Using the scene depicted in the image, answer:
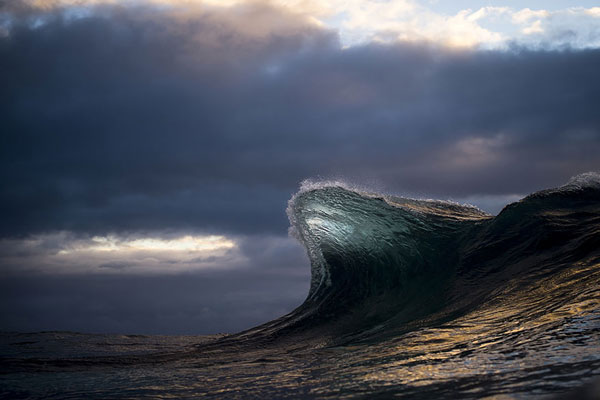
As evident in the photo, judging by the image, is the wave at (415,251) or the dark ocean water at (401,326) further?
the wave at (415,251)

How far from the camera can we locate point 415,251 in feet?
35.7

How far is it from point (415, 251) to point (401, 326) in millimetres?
3486

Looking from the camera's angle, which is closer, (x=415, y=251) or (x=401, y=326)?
(x=401, y=326)

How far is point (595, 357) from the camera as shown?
328 centimetres

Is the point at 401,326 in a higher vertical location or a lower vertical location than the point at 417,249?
lower

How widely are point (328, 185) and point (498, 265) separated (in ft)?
15.8

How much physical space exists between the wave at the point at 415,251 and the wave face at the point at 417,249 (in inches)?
1.0

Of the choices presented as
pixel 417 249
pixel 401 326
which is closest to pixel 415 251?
pixel 417 249

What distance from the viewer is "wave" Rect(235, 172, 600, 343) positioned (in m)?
8.09

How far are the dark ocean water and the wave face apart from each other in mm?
37

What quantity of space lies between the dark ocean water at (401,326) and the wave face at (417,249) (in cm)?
4

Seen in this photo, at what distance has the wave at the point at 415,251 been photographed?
8.09m

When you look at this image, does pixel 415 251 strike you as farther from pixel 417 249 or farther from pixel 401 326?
pixel 401 326

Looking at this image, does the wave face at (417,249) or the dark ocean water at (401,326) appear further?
the wave face at (417,249)
